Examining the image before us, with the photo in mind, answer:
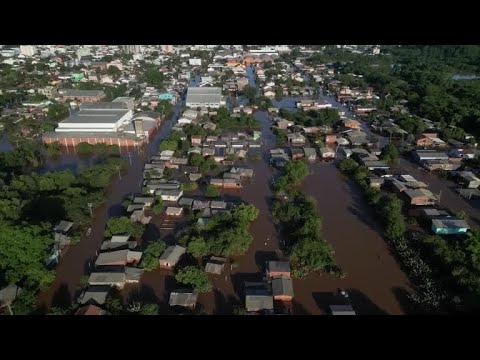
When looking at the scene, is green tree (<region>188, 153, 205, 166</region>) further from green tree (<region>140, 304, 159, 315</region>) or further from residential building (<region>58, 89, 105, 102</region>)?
residential building (<region>58, 89, 105, 102</region>)

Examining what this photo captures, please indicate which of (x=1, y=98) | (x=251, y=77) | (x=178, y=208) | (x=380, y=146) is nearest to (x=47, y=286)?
(x=178, y=208)

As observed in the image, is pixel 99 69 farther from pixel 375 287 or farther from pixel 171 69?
pixel 375 287

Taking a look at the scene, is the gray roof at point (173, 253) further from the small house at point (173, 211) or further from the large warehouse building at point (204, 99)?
the large warehouse building at point (204, 99)

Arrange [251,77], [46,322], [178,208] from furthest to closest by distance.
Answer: [251,77]
[178,208]
[46,322]

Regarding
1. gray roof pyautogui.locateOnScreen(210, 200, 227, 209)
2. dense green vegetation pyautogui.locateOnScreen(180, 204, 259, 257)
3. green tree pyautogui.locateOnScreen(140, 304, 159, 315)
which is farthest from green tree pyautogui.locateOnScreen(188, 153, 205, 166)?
green tree pyautogui.locateOnScreen(140, 304, 159, 315)

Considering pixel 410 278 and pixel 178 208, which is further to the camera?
pixel 178 208
